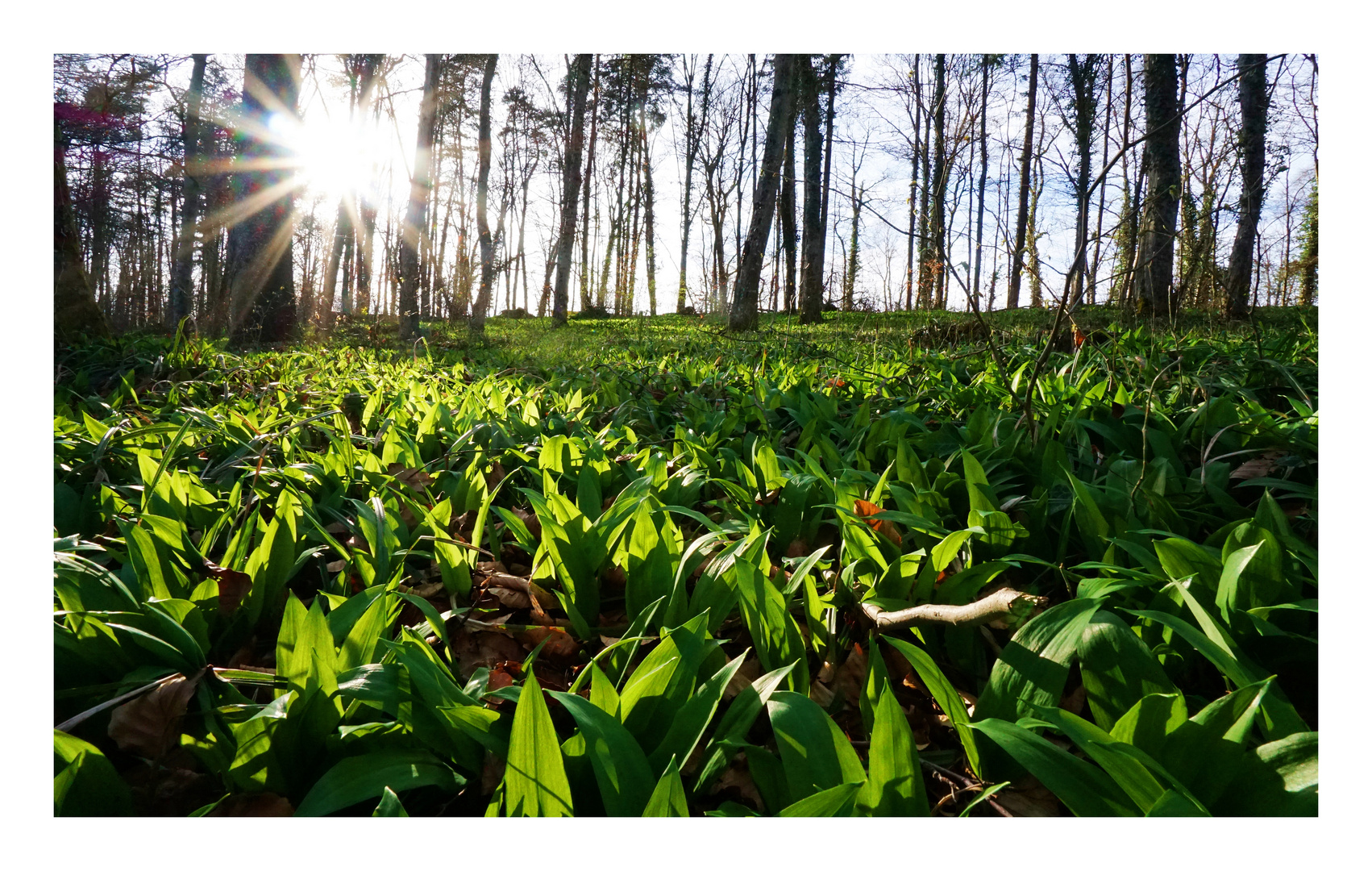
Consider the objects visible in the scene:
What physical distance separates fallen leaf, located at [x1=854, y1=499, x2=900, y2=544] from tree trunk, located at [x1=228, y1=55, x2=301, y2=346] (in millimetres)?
6377

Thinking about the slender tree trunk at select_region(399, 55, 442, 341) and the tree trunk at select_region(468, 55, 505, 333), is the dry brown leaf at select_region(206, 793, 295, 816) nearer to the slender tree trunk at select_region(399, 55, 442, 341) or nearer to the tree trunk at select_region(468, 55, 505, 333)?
the slender tree trunk at select_region(399, 55, 442, 341)

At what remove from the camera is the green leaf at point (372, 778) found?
2.19 ft

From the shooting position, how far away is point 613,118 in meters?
17.2

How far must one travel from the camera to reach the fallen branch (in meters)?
0.71

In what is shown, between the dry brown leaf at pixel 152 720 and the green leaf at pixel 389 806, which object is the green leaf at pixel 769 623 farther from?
the dry brown leaf at pixel 152 720

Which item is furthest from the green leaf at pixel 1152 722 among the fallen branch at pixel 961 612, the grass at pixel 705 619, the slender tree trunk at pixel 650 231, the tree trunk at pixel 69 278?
the slender tree trunk at pixel 650 231

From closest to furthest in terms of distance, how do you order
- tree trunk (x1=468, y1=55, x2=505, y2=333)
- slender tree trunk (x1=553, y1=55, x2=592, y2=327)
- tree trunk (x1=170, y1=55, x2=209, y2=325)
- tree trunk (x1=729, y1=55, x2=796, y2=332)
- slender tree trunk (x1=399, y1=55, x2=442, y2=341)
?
slender tree trunk (x1=399, y1=55, x2=442, y2=341), tree trunk (x1=729, y1=55, x2=796, y2=332), tree trunk (x1=170, y1=55, x2=209, y2=325), tree trunk (x1=468, y1=55, x2=505, y2=333), slender tree trunk (x1=553, y1=55, x2=592, y2=327)

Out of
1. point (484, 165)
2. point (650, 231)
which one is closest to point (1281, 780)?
point (484, 165)

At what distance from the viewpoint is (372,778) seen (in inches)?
26.9

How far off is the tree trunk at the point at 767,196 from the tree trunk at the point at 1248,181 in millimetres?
4329

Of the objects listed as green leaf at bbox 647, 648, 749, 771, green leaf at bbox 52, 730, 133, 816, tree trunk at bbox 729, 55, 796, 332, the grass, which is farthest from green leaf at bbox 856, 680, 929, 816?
tree trunk at bbox 729, 55, 796, 332
